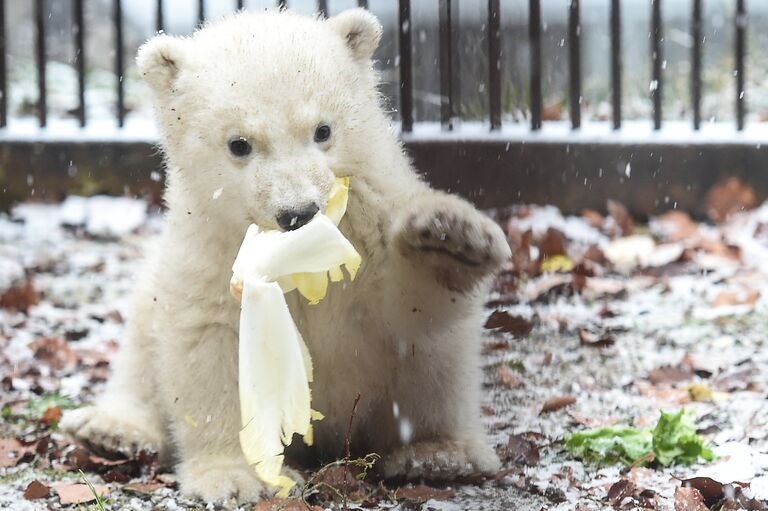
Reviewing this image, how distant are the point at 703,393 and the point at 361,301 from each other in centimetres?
149

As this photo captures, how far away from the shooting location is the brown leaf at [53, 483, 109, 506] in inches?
121

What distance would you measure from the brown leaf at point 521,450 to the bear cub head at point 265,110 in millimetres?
1010

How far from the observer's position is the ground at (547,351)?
308 cm

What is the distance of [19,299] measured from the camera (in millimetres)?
5648

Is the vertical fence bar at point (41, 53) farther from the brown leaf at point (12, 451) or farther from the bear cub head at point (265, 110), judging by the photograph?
the bear cub head at point (265, 110)

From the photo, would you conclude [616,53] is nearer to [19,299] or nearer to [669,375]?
[669,375]

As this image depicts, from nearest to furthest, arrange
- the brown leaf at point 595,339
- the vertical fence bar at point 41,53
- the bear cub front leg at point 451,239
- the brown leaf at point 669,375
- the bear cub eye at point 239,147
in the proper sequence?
1. the bear cub front leg at point 451,239
2. the bear cub eye at point 239,147
3. the brown leaf at point 669,375
4. the brown leaf at point 595,339
5. the vertical fence bar at point 41,53

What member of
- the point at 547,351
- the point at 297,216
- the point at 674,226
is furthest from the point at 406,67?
the point at 297,216

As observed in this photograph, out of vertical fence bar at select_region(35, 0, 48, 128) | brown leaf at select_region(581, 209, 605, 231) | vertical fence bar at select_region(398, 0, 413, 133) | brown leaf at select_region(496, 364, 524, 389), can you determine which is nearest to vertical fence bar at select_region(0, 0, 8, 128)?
vertical fence bar at select_region(35, 0, 48, 128)

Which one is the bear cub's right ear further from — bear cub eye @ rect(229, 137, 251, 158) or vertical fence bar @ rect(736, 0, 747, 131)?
vertical fence bar @ rect(736, 0, 747, 131)

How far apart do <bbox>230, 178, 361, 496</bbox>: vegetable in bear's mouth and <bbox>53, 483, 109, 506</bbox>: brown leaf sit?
66 centimetres

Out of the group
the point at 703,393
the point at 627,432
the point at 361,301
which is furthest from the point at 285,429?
the point at 703,393

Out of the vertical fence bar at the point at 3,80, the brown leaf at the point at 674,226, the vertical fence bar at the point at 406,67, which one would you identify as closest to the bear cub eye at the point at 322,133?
the vertical fence bar at the point at 406,67

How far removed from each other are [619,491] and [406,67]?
9.98ft
